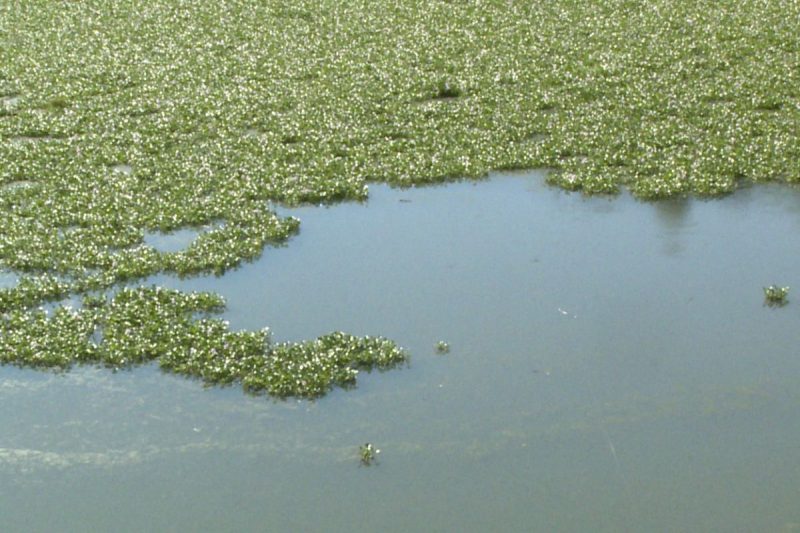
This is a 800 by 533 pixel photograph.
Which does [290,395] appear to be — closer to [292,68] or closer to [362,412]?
[362,412]

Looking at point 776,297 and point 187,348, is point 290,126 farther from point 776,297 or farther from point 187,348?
point 776,297

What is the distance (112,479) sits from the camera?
1098 cm

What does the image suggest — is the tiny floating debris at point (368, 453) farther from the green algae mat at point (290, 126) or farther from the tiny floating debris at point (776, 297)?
the tiny floating debris at point (776, 297)

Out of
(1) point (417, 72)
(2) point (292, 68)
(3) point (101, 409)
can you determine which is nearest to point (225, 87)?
(2) point (292, 68)

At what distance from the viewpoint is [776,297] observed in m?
13.6

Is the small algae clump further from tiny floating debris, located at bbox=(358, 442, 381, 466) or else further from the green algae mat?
tiny floating debris, located at bbox=(358, 442, 381, 466)

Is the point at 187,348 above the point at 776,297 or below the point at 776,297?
below

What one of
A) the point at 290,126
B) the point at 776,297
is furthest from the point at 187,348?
the point at 290,126

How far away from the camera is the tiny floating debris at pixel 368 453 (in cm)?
1107

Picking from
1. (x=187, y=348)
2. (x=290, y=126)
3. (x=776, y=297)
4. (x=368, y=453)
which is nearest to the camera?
(x=368, y=453)

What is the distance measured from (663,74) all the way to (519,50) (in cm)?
272

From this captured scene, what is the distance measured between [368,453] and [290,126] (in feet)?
27.2

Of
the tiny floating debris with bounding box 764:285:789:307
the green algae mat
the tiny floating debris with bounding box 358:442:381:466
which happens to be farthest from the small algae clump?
the tiny floating debris with bounding box 764:285:789:307

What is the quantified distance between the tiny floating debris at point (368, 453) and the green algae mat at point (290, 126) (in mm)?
1012
